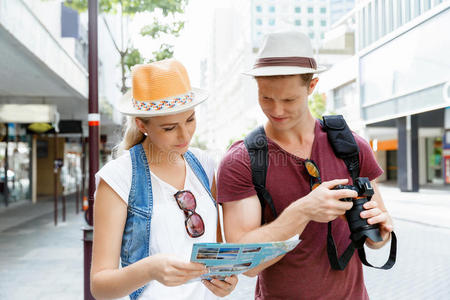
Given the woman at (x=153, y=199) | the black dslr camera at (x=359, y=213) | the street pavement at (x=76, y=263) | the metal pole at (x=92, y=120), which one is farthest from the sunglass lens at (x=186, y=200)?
the street pavement at (x=76, y=263)

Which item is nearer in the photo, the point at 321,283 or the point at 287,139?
the point at 321,283

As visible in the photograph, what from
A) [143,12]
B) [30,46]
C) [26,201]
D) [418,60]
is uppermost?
[418,60]

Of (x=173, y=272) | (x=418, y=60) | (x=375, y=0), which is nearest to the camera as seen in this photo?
(x=173, y=272)

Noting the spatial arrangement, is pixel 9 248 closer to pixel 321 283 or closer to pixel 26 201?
pixel 321 283

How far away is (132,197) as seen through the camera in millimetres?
1646

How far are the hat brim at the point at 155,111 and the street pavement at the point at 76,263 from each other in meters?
4.15

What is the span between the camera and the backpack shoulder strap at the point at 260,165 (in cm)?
177

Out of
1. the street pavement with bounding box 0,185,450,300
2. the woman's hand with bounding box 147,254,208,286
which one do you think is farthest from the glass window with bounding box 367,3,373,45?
the woman's hand with bounding box 147,254,208,286

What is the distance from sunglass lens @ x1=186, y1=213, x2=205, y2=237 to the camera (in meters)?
1.74

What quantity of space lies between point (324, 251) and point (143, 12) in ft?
19.5

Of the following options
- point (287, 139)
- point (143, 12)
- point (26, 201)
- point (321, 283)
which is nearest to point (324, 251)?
point (321, 283)

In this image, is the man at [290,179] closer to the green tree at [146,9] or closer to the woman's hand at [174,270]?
the woman's hand at [174,270]

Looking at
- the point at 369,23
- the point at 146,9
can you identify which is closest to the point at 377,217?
the point at 146,9

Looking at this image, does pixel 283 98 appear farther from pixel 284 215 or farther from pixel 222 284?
pixel 222 284
